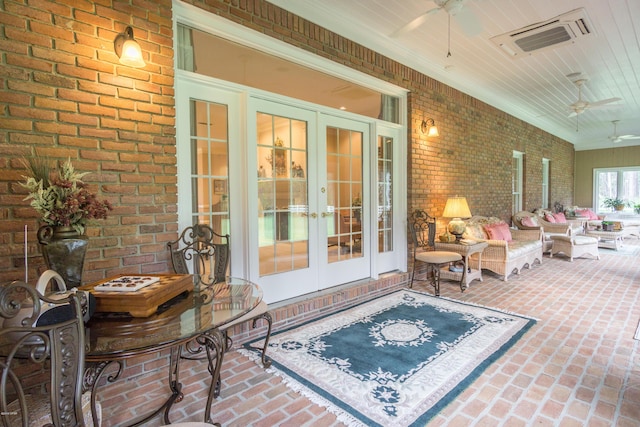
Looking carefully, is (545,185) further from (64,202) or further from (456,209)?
(64,202)

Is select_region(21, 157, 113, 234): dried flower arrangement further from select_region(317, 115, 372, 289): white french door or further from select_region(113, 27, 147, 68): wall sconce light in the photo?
select_region(317, 115, 372, 289): white french door

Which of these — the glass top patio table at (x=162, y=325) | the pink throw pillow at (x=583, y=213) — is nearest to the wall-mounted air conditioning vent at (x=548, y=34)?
Result: the glass top patio table at (x=162, y=325)

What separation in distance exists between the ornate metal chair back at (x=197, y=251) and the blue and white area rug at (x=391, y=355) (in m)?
0.72

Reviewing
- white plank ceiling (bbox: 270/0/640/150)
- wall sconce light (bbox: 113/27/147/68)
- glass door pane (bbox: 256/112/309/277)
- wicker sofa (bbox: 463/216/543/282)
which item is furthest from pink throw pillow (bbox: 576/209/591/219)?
wall sconce light (bbox: 113/27/147/68)

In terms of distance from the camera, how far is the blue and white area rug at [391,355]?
6.42 ft

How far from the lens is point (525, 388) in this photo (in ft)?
6.86

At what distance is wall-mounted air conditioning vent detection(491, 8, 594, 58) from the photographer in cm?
333

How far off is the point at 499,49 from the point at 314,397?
4426mm

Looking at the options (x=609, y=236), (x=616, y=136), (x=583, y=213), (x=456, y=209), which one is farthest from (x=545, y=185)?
(x=456, y=209)

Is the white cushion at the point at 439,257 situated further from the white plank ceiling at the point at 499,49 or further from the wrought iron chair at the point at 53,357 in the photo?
the wrought iron chair at the point at 53,357

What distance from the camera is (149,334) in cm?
124

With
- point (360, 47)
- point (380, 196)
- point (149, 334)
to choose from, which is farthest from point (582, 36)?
point (149, 334)

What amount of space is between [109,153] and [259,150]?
4.08ft

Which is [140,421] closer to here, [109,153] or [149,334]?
[149,334]
